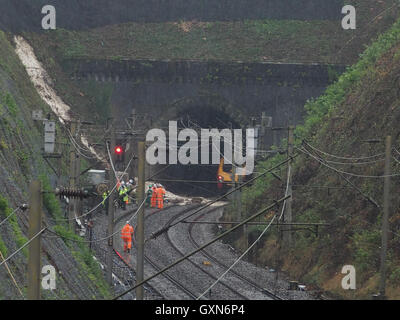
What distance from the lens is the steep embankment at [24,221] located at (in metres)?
18.0

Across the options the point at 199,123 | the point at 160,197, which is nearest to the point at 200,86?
the point at 199,123

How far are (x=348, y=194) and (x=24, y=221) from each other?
13058 millimetres

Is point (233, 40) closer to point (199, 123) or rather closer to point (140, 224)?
point (199, 123)

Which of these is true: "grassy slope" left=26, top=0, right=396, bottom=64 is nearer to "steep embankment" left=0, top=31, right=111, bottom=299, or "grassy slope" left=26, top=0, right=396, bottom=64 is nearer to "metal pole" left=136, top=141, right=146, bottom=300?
"steep embankment" left=0, top=31, right=111, bottom=299

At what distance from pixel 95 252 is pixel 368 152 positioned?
36.0 ft

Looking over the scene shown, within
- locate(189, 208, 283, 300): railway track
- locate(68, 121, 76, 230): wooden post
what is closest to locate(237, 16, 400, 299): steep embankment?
locate(189, 208, 283, 300): railway track

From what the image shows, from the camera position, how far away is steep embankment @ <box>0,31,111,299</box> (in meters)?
18.0

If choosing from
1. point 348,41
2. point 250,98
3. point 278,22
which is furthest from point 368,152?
point 278,22

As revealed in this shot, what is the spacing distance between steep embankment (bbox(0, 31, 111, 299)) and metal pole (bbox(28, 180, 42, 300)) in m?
3.19

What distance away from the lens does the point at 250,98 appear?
184ft

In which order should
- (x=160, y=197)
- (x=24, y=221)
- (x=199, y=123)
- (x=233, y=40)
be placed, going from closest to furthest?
(x=24, y=221), (x=160, y=197), (x=199, y=123), (x=233, y=40)

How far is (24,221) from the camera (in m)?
22.2
